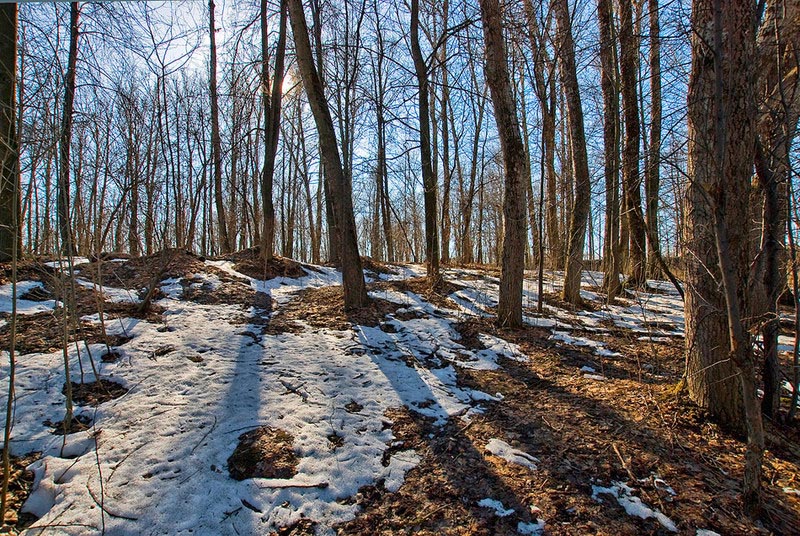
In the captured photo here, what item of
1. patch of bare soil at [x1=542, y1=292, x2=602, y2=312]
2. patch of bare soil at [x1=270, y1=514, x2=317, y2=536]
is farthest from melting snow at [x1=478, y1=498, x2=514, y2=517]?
patch of bare soil at [x1=542, y1=292, x2=602, y2=312]

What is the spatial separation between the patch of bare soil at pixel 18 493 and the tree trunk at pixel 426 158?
568 cm

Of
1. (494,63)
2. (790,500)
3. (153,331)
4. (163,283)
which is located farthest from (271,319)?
(790,500)

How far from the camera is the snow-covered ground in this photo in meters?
2.07

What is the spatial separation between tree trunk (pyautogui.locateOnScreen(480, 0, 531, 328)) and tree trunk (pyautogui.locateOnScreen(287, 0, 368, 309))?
2218 mm

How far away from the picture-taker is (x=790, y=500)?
2.15m

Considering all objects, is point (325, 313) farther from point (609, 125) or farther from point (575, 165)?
point (609, 125)

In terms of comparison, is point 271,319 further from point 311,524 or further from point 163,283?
point 311,524

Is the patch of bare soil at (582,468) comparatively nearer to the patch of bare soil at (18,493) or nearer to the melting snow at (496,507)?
the melting snow at (496,507)

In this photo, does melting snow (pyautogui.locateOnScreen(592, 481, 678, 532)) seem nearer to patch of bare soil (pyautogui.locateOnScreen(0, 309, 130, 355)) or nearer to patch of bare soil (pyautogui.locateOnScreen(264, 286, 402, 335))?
patch of bare soil (pyautogui.locateOnScreen(264, 286, 402, 335))

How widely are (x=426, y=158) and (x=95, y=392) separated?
20.4 feet

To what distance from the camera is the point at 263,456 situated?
8.24 feet

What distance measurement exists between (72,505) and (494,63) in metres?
5.80

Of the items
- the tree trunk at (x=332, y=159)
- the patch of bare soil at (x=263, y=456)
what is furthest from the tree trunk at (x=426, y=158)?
the patch of bare soil at (x=263, y=456)

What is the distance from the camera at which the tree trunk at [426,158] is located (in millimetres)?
6754
